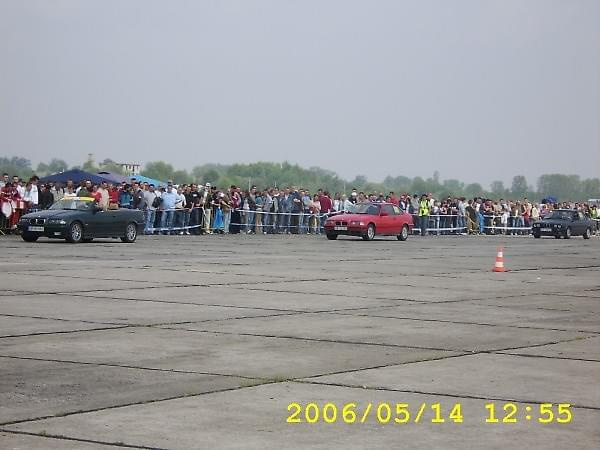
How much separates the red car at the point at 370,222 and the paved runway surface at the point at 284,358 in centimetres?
2125

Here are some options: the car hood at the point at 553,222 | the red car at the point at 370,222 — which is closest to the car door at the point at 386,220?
the red car at the point at 370,222

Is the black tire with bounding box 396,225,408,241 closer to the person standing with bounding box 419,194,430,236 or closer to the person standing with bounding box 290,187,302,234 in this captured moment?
the person standing with bounding box 290,187,302,234

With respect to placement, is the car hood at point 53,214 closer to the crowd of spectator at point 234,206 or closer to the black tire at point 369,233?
the crowd of spectator at point 234,206

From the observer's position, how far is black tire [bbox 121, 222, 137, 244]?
3572cm

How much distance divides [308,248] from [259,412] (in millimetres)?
27615

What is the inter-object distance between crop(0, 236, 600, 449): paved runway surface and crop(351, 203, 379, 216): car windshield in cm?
2246

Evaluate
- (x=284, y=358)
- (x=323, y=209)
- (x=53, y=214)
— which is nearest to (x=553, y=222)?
(x=323, y=209)

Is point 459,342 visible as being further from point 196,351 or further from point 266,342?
point 196,351

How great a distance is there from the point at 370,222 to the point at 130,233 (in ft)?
40.2

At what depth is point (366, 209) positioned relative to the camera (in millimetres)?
45969

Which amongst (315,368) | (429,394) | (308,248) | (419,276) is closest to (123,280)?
(419,276)

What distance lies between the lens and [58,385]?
9.41 m

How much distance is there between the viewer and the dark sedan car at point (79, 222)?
33594 millimetres

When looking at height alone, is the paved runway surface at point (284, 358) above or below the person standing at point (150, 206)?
below
